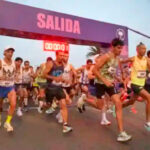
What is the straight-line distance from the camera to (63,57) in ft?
20.5

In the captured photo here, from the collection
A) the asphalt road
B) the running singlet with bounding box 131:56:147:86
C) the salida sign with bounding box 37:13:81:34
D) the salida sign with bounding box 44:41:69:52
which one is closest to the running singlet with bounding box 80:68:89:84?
the asphalt road

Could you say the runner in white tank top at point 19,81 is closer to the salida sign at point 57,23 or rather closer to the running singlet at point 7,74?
the running singlet at point 7,74

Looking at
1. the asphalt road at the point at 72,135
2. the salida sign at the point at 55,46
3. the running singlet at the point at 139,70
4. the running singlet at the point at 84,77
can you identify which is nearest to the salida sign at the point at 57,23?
the salida sign at the point at 55,46

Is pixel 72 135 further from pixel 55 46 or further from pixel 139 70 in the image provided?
pixel 55 46

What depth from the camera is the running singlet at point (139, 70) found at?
5.70 metres

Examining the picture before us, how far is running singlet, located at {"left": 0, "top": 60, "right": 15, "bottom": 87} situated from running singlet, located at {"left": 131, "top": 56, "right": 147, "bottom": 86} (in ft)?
8.26

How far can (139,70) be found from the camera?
5.70 meters

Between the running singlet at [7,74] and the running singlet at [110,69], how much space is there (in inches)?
74.5

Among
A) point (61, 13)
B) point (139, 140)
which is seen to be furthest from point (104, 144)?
point (61, 13)

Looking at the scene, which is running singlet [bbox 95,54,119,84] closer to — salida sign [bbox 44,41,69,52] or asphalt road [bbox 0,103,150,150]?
asphalt road [bbox 0,103,150,150]

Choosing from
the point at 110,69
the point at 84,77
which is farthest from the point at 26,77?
the point at 110,69

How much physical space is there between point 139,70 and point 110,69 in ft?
2.26

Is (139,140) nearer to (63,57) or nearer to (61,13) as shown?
(63,57)

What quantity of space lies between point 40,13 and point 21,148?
8599 mm
